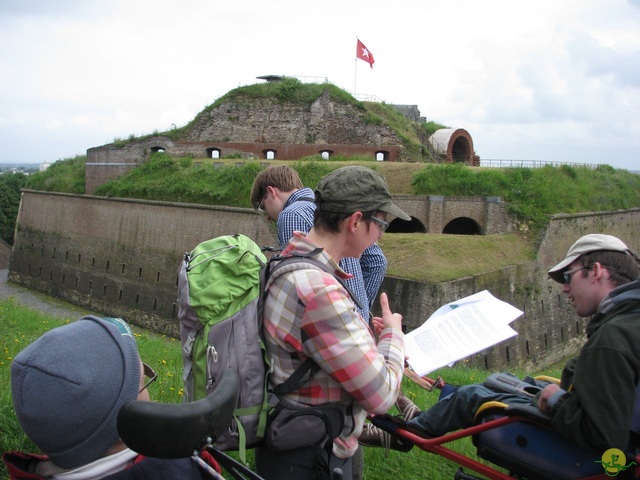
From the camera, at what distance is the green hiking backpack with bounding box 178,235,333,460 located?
75.2 inches

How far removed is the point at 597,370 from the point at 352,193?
1.00 m

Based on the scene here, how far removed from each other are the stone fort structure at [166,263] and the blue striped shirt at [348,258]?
283 inches

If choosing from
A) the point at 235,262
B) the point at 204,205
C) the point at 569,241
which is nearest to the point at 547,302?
the point at 569,241

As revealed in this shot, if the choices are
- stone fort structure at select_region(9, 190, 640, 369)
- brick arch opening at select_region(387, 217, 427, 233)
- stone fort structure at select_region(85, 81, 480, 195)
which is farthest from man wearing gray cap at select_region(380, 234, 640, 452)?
stone fort structure at select_region(85, 81, 480, 195)

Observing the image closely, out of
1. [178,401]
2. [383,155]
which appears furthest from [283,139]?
[178,401]

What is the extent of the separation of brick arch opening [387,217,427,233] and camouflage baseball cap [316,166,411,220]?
1177 centimetres

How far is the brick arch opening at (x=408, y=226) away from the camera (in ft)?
46.9

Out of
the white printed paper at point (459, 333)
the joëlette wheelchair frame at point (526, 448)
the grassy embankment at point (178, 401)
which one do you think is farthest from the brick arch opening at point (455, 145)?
the joëlette wheelchair frame at point (526, 448)

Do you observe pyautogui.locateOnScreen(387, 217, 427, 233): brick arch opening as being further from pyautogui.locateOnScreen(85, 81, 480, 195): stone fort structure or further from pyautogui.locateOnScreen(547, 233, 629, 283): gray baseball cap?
pyautogui.locateOnScreen(547, 233, 629, 283): gray baseball cap

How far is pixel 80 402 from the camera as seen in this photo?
1.37m

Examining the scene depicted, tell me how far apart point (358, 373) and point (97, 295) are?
17.7m

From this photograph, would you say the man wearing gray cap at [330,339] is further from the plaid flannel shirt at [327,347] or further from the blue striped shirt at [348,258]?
the blue striped shirt at [348,258]

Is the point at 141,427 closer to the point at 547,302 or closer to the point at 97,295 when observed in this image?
the point at 547,302

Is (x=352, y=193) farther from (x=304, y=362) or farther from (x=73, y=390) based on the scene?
(x=73, y=390)
